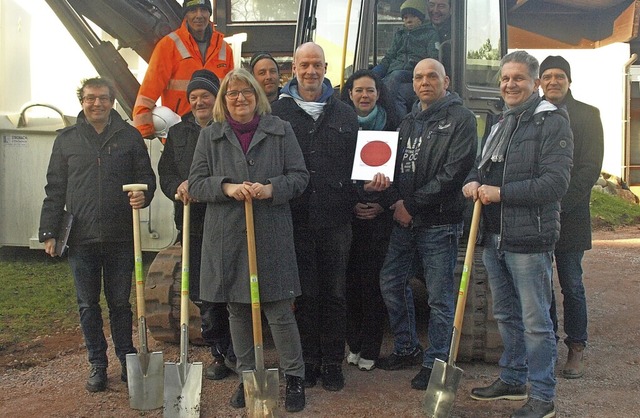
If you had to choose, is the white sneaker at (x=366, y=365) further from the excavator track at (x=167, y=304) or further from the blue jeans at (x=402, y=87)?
the blue jeans at (x=402, y=87)

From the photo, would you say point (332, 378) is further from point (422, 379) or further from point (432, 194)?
point (432, 194)

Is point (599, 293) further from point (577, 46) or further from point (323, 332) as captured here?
point (577, 46)

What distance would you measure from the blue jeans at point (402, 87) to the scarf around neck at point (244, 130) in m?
1.30

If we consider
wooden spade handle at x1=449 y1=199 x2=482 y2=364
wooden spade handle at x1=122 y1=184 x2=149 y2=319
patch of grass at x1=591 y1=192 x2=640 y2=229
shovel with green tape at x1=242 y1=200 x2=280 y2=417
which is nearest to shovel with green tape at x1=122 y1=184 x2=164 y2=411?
wooden spade handle at x1=122 y1=184 x2=149 y2=319

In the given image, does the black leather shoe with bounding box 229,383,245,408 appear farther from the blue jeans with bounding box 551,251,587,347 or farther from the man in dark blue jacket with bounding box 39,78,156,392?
the blue jeans with bounding box 551,251,587,347

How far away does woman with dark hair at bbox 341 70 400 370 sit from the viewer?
4695 millimetres

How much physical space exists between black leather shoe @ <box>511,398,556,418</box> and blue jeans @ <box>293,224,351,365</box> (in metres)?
1.07

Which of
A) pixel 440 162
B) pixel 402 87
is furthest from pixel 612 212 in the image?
pixel 440 162

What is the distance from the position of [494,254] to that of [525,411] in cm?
79

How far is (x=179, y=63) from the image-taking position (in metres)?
5.39

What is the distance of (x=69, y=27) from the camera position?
5758 millimetres

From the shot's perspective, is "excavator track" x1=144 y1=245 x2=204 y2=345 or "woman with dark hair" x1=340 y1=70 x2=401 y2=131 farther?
"excavator track" x1=144 y1=245 x2=204 y2=345

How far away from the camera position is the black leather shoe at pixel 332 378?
4.50 metres

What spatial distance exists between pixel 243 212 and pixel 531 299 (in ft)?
4.90
